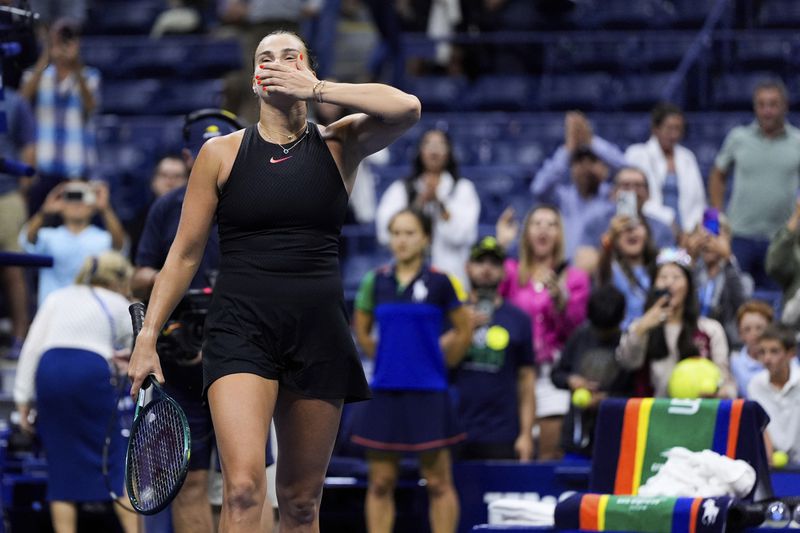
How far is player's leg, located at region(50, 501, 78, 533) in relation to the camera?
26.6ft

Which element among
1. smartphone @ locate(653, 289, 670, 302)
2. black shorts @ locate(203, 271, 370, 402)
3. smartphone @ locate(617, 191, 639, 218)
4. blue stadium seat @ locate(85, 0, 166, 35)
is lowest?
smartphone @ locate(653, 289, 670, 302)

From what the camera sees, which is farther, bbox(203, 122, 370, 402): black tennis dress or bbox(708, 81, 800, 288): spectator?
bbox(708, 81, 800, 288): spectator

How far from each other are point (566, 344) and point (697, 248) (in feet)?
3.95

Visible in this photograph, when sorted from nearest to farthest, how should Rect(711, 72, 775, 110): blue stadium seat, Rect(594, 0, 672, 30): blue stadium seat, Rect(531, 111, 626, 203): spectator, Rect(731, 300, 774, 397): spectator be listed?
1. Rect(731, 300, 774, 397): spectator
2. Rect(531, 111, 626, 203): spectator
3. Rect(711, 72, 775, 110): blue stadium seat
4. Rect(594, 0, 672, 30): blue stadium seat

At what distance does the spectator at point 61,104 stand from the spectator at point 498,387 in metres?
4.19

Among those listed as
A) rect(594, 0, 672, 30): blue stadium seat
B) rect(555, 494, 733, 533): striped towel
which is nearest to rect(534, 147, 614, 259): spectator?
rect(594, 0, 672, 30): blue stadium seat

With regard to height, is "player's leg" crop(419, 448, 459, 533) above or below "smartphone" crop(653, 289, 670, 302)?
below

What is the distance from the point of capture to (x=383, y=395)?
837cm

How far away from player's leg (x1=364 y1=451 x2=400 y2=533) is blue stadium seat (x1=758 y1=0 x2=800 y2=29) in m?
6.83

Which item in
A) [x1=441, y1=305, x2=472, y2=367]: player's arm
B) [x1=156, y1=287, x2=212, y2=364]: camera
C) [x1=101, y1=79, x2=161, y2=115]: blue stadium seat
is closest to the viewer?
[x1=156, y1=287, x2=212, y2=364]: camera

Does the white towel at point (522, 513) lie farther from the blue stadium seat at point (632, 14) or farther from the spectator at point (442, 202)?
the blue stadium seat at point (632, 14)

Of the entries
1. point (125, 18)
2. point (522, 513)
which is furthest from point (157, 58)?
point (522, 513)

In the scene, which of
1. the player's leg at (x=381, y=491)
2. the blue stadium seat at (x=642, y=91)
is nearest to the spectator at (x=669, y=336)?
the player's leg at (x=381, y=491)

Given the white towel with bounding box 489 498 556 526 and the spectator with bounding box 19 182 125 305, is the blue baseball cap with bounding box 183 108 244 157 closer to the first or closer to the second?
the white towel with bounding box 489 498 556 526
